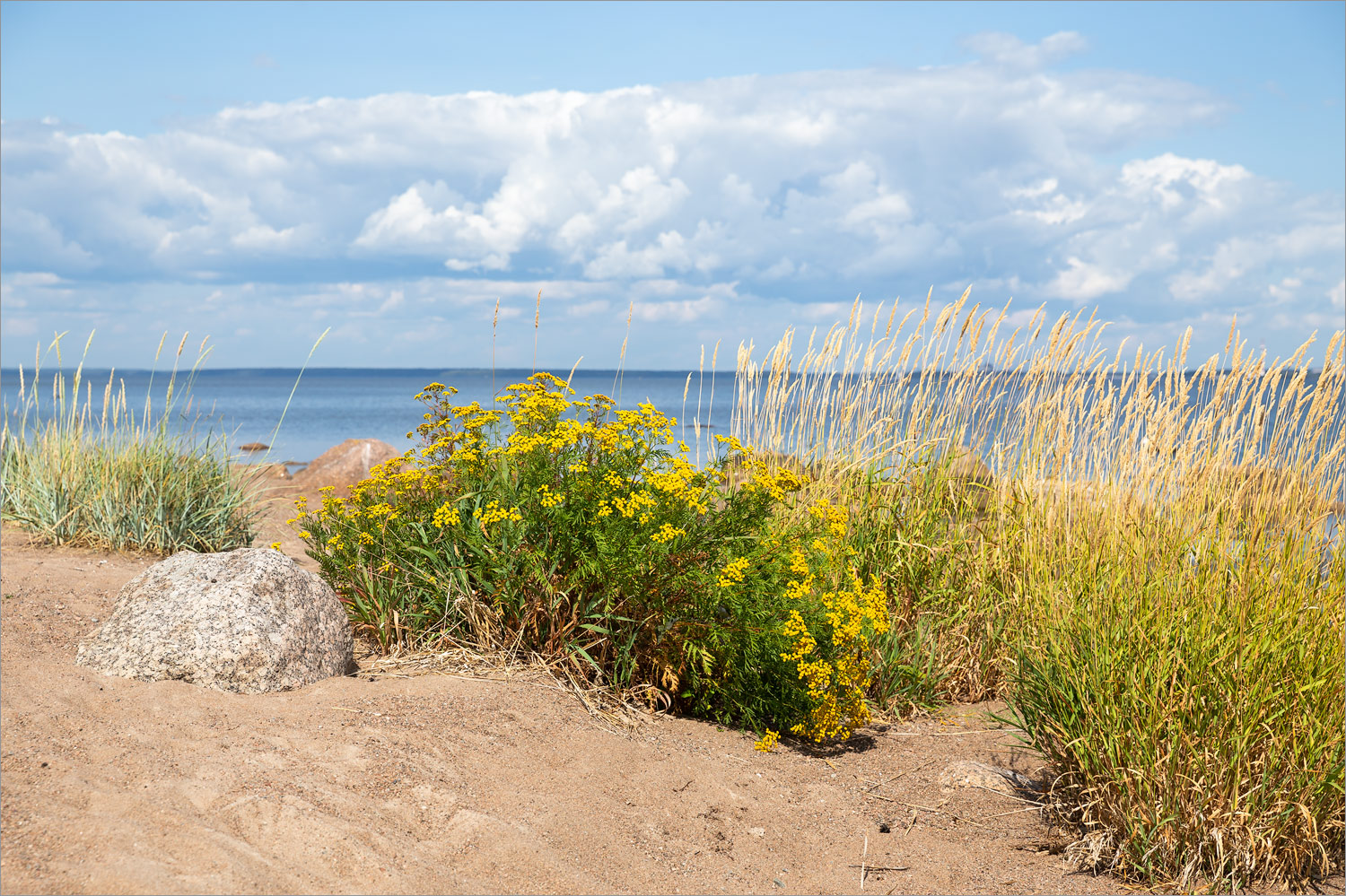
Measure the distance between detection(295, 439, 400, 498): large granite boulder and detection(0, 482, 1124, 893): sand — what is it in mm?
7087

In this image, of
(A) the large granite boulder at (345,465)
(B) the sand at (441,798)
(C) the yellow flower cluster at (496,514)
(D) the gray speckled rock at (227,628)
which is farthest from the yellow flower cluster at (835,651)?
(A) the large granite boulder at (345,465)

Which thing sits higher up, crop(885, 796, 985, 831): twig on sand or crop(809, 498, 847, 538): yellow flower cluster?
crop(809, 498, 847, 538): yellow flower cluster

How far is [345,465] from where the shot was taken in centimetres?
1135

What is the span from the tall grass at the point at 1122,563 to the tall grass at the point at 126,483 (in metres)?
3.63

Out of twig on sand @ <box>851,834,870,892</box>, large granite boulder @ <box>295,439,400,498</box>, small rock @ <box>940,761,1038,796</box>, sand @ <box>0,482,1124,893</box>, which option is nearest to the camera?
sand @ <box>0,482,1124,893</box>

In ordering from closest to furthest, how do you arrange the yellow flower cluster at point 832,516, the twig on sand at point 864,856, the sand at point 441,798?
the sand at point 441,798 < the twig on sand at point 864,856 < the yellow flower cluster at point 832,516

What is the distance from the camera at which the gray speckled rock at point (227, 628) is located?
3545 mm

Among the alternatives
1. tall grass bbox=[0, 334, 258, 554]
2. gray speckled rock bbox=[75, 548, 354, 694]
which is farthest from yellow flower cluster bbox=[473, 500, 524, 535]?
tall grass bbox=[0, 334, 258, 554]

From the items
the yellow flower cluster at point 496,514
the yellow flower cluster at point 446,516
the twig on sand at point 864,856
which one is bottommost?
the twig on sand at point 864,856

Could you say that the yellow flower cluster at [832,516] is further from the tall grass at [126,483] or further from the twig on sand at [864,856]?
the tall grass at [126,483]

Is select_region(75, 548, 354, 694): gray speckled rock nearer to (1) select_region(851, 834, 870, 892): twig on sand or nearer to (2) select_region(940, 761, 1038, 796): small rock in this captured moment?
(1) select_region(851, 834, 870, 892): twig on sand

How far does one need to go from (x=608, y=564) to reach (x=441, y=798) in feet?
3.39

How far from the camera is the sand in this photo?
98.7 inches

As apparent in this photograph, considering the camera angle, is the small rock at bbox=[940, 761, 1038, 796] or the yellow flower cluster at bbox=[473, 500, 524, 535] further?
the small rock at bbox=[940, 761, 1038, 796]
